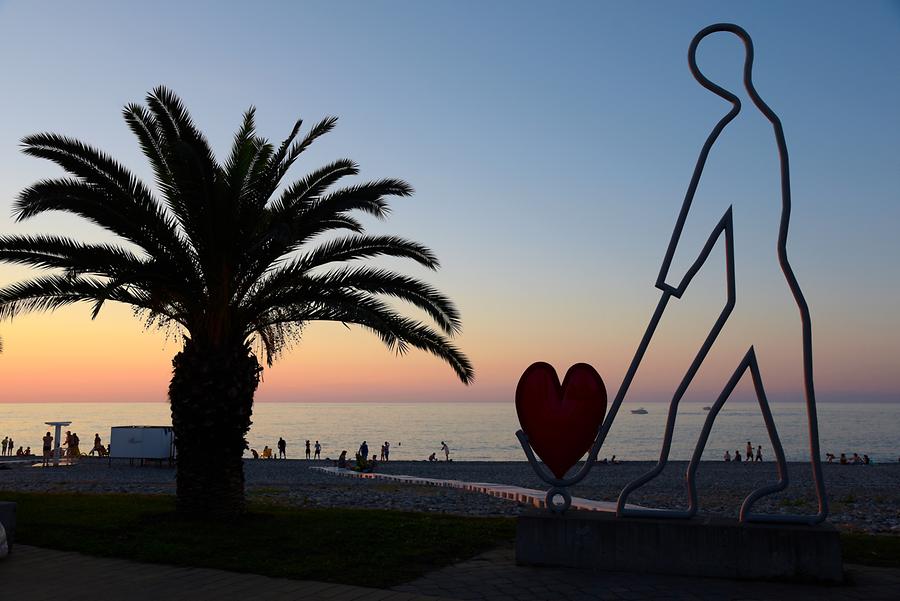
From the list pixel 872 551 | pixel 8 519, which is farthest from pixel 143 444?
pixel 872 551

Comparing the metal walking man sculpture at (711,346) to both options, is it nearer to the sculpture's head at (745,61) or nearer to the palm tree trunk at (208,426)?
the sculpture's head at (745,61)

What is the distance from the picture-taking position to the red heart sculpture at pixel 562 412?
8.16m

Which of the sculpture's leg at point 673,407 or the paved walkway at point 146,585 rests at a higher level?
the sculpture's leg at point 673,407

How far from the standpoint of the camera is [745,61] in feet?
27.3

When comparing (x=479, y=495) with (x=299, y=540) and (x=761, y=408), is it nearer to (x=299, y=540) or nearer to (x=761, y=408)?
(x=299, y=540)

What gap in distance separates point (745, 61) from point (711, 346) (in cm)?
311

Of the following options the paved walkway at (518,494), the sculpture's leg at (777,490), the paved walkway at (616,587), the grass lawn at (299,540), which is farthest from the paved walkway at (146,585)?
the paved walkway at (518,494)

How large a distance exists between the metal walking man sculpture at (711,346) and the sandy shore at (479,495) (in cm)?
811

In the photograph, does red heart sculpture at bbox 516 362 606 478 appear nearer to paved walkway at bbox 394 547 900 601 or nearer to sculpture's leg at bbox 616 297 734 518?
sculpture's leg at bbox 616 297 734 518

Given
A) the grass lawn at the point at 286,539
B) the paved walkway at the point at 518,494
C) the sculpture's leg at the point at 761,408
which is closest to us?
the sculpture's leg at the point at 761,408

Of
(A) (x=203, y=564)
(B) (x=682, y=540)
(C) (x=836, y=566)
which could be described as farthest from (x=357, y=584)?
(C) (x=836, y=566)

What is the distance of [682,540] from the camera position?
295 inches

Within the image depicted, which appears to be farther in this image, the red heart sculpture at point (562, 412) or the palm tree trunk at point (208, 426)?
the palm tree trunk at point (208, 426)

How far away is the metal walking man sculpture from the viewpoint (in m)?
7.62
